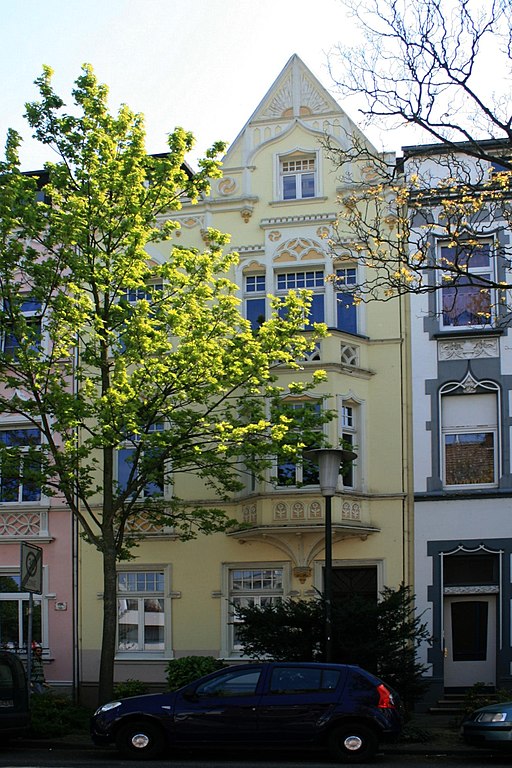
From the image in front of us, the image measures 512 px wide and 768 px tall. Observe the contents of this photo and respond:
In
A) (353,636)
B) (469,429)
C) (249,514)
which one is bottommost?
(353,636)

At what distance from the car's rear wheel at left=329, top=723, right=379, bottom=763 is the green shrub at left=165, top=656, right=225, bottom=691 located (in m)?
7.49

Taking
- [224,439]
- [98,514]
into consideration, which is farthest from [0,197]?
[98,514]

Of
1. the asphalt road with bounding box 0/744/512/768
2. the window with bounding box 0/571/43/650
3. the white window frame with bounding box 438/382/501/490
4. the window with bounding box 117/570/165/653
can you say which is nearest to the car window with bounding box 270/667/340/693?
the asphalt road with bounding box 0/744/512/768

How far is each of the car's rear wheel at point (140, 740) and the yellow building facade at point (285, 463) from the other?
8.00m

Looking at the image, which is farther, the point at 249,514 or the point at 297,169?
the point at 297,169

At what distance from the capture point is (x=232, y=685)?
16.3m

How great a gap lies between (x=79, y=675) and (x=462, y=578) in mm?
8737

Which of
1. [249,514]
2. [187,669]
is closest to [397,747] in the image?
[187,669]

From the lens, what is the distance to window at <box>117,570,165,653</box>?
2556cm

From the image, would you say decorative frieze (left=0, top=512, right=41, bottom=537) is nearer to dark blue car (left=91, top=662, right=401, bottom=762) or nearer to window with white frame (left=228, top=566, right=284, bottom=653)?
window with white frame (left=228, top=566, right=284, bottom=653)

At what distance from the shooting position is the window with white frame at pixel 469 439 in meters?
24.6

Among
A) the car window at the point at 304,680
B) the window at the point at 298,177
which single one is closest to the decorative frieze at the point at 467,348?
the window at the point at 298,177

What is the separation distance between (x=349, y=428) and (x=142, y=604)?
6.12m

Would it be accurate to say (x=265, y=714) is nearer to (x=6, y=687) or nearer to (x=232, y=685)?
(x=232, y=685)
